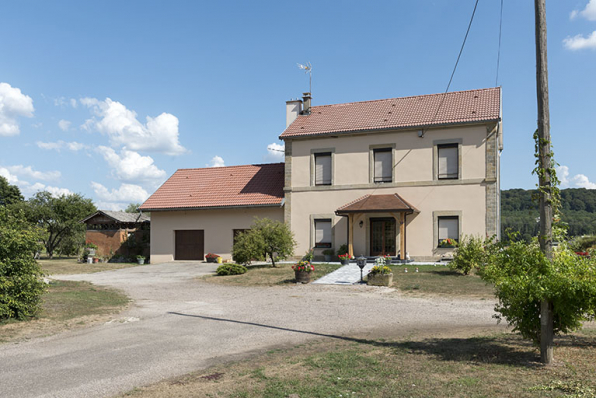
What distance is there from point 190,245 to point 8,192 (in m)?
45.9

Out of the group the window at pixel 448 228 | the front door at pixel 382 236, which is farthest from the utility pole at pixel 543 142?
the front door at pixel 382 236

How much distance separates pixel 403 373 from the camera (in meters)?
6.23

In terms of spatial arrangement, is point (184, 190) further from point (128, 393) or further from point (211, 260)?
point (128, 393)

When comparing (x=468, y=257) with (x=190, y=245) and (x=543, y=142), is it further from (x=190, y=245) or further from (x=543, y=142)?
(x=190, y=245)

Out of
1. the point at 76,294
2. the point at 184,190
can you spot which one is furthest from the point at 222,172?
the point at 76,294

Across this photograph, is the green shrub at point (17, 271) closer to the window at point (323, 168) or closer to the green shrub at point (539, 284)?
the green shrub at point (539, 284)

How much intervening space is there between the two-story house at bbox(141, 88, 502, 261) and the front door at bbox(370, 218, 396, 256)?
0.05 m

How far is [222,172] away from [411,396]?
90.8ft

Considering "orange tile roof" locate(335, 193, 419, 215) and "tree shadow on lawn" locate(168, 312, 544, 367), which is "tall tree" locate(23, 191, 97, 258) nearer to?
"orange tile roof" locate(335, 193, 419, 215)

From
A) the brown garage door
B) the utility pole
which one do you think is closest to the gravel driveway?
the utility pole

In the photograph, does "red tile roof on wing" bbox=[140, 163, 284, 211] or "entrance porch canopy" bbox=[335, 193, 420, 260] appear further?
"red tile roof on wing" bbox=[140, 163, 284, 211]

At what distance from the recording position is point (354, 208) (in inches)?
966

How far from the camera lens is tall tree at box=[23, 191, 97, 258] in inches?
1432

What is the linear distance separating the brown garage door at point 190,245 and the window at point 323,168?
26.4 feet
